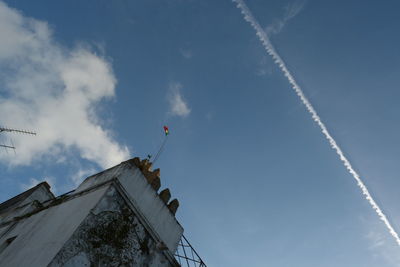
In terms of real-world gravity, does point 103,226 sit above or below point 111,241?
above

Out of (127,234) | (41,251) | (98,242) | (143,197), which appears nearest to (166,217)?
(143,197)

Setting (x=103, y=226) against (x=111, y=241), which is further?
(x=111, y=241)

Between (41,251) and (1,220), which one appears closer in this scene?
(41,251)

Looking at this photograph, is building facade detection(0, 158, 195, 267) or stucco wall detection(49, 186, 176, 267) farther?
building facade detection(0, 158, 195, 267)

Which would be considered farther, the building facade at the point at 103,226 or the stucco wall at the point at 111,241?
the building facade at the point at 103,226

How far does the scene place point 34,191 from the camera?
2036 centimetres

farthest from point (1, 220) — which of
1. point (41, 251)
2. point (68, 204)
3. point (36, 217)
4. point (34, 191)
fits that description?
point (41, 251)

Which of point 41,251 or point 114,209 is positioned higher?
point 114,209

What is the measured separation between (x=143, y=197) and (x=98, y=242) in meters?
3.24

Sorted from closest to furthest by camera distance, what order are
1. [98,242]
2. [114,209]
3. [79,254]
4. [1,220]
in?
[79,254] < [98,242] < [114,209] < [1,220]

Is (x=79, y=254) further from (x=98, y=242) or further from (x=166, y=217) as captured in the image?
(x=166, y=217)

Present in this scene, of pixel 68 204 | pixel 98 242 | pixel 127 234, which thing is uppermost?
pixel 68 204

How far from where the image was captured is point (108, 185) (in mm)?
13133

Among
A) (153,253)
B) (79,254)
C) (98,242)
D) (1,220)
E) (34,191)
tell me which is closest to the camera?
(79,254)
